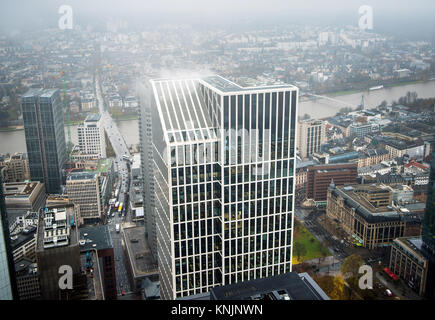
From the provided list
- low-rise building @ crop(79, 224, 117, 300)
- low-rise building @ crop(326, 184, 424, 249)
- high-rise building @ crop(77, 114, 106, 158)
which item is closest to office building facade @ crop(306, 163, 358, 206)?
low-rise building @ crop(326, 184, 424, 249)

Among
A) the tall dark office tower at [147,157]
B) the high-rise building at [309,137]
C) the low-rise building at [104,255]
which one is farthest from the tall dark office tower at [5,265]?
the high-rise building at [309,137]

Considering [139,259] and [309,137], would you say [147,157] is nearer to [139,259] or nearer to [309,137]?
[139,259]

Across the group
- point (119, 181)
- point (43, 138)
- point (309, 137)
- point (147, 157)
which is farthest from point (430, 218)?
point (43, 138)

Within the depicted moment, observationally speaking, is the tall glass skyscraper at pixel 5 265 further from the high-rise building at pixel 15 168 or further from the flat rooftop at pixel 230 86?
the high-rise building at pixel 15 168
